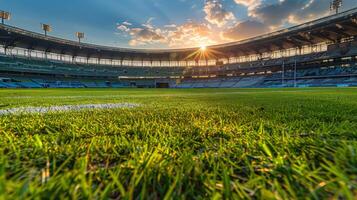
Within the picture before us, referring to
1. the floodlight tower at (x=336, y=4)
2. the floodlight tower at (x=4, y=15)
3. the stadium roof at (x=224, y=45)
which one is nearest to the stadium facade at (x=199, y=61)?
the stadium roof at (x=224, y=45)

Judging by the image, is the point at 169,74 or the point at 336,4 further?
the point at 169,74

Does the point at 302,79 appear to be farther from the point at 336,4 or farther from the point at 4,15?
the point at 4,15

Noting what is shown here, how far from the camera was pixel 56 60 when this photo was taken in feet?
165

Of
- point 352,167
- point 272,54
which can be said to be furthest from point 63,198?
point 272,54

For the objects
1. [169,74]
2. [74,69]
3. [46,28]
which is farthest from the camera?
[169,74]

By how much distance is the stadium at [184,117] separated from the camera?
53cm

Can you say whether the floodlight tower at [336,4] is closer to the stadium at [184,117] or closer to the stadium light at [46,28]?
A: the stadium at [184,117]

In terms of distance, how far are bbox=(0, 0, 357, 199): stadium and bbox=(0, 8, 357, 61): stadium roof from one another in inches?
10.3

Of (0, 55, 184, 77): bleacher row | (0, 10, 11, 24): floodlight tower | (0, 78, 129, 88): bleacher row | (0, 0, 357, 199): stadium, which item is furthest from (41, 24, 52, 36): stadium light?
(0, 78, 129, 88): bleacher row

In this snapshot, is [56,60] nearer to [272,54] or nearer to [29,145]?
[272,54]

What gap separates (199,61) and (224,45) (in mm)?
15021

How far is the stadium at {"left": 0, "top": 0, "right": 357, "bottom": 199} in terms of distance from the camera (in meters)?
0.53

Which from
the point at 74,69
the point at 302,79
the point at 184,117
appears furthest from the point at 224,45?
the point at 184,117

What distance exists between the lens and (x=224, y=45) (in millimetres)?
45906
